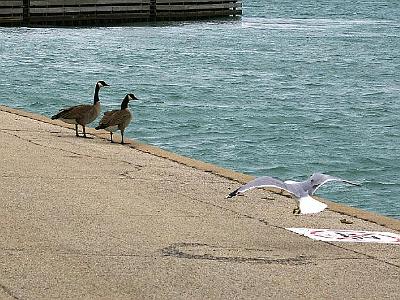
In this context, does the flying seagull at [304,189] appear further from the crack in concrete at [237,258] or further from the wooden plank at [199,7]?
the wooden plank at [199,7]

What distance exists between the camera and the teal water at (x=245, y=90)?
24.8 meters

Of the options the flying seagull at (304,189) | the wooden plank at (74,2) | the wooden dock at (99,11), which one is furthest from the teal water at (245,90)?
the flying seagull at (304,189)

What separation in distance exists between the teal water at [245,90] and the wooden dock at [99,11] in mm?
2869

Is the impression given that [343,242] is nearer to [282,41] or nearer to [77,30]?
[282,41]

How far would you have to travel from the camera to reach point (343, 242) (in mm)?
9812

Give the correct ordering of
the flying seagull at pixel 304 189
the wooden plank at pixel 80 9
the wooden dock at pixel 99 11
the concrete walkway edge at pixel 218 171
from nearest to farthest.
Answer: the flying seagull at pixel 304 189 → the concrete walkway edge at pixel 218 171 → the wooden dock at pixel 99 11 → the wooden plank at pixel 80 9

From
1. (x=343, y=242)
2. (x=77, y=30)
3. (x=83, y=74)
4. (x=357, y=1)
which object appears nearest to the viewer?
(x=343, y=242)

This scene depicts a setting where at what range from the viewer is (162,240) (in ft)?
30.9

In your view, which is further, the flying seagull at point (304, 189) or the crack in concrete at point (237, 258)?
the flying seagull at point (304, 189)

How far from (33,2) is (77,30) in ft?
13.2

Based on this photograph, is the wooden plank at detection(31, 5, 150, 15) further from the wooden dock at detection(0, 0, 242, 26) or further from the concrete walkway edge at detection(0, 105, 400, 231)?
the concrete walkway edge at detection(0, 105, 400, 231)

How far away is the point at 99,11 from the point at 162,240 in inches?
2529

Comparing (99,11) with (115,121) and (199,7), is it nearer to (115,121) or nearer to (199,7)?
(199,7)

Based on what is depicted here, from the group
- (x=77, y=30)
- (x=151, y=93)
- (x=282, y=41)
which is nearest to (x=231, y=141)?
(x=151, y=93)
